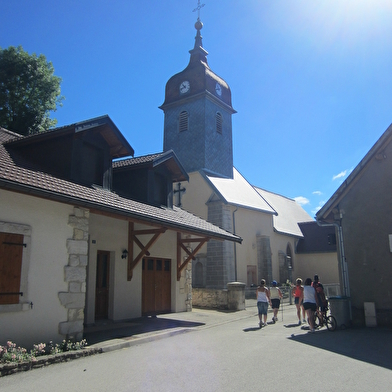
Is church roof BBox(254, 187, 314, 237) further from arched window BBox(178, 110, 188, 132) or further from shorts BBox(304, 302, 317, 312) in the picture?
shorts BBox(304, 302, 317, 312)

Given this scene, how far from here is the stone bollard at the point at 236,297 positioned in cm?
1692

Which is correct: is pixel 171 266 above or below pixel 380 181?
below

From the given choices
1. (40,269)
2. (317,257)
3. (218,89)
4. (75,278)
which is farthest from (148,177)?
(317,257)

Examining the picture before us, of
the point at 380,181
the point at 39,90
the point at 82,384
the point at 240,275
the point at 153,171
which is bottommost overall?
the point at 82,384

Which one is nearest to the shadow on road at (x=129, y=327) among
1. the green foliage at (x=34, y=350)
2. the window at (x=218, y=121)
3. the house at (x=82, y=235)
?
the house at (x=82, y=235)

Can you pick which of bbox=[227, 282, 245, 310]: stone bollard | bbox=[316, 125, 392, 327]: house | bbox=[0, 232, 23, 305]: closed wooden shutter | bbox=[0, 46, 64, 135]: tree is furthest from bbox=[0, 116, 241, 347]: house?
bbox=[0, 46, 64, 135]: tree

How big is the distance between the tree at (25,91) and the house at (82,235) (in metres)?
10.8

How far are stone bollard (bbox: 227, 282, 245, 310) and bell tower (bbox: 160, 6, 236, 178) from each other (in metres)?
12.6

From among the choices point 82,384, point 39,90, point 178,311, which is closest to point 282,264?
point 178,311

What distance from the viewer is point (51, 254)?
862cm

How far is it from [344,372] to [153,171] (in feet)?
33.9

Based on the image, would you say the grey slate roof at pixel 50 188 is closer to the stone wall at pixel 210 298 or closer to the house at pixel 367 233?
the house at pixel 367 233

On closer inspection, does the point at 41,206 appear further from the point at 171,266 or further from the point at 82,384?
the point at 171,266

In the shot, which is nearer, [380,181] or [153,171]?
[380,181]
